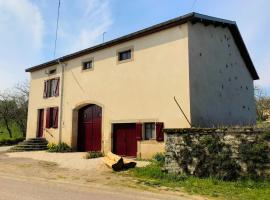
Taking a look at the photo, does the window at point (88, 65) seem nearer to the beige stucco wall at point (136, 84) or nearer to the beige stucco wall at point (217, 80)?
the beige stucco wall at point (136, 84)

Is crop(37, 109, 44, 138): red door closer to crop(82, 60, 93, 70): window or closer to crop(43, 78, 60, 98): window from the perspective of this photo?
crop(43, 78, 60, 98): window

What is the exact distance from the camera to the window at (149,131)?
579 inches

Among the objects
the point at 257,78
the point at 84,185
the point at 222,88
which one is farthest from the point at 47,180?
the point at 257,78

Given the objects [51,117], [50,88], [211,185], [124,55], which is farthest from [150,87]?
[50,88]

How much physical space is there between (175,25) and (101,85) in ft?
18.8

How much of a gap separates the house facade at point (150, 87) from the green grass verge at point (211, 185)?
11.5ft

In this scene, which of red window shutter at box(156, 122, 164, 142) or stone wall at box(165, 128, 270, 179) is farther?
red window shutter at box(156, 122, 164, 142)

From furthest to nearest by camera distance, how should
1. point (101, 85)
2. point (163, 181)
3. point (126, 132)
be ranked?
point (101, 85) → point (126, 132) → point (163, 181)

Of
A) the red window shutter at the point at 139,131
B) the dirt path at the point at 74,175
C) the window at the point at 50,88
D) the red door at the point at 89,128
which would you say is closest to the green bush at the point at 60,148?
the red door at the point at 89,128

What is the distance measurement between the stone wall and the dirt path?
1931 millimetres

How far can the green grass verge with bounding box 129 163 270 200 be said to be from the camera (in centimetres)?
795

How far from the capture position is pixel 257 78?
21.8 m

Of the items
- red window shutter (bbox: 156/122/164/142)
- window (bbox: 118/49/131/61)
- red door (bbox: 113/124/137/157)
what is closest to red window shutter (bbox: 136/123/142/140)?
red door (bbox: 113/124/137/157)

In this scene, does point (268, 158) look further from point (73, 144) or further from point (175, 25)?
point (73, 144)
